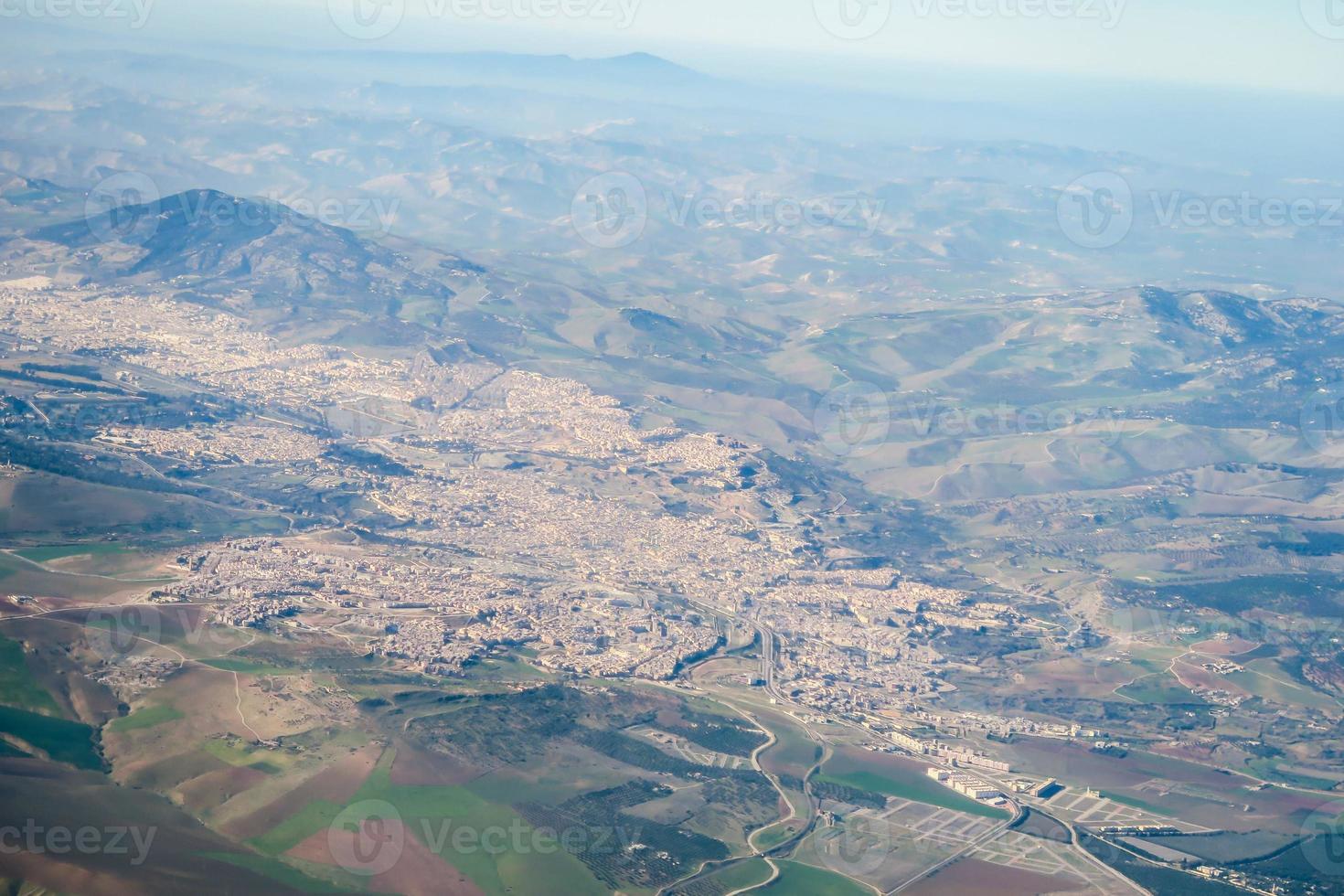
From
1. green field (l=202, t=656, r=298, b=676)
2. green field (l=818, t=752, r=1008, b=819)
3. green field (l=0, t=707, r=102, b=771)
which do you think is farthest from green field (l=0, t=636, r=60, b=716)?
green field (l=818, t=752, r=1008, b=819)

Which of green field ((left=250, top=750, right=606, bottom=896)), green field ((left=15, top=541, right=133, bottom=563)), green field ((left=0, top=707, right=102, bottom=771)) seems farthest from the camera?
green field ((left=15, top=541, right=133, bottom=563))

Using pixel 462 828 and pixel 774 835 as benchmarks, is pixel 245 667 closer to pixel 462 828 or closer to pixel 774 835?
pixel 462 828

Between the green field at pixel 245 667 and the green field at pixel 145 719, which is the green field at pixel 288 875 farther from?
the green field at pixel 245 667

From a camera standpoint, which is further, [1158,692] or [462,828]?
[1158,692]

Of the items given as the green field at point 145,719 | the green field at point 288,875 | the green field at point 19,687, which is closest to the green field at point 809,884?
the green field at point 288,875

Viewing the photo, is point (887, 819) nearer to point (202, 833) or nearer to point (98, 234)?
point (202, 833)

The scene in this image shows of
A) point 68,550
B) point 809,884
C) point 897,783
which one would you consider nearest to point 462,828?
point 809,884

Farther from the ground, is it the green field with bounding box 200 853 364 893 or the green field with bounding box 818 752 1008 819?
the green field with bounding box 200 853 364 893

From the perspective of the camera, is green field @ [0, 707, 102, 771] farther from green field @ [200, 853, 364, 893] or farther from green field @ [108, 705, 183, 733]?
green field @ [200, 853, 364, 893]
